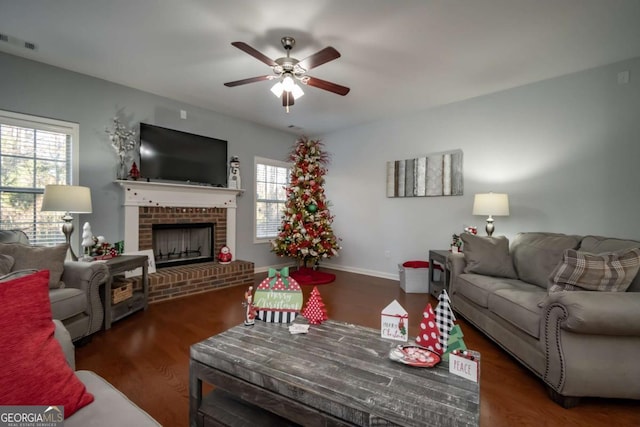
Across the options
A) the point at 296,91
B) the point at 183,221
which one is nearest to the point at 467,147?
the point at 296,91

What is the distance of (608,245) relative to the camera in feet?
7.34

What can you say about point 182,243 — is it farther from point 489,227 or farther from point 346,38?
point 489,227

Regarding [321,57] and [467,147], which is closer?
[321,57]

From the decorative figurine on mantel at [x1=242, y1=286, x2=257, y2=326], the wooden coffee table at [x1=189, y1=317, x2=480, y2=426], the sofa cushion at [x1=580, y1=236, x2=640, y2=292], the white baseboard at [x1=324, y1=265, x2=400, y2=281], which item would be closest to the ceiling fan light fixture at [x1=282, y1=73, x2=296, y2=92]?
the decorative figurine on mantel at [x1=242, y1=286, x2=257, y2=326]

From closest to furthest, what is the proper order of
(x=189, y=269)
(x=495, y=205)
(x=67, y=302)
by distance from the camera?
(x=67, y=302) < (x=495, y=205) < (x=189, y=269)

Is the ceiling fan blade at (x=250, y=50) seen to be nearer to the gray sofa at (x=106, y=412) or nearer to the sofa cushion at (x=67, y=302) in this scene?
the gray sofa at (x=106, y=412)

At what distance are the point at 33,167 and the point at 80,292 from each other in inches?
71.1

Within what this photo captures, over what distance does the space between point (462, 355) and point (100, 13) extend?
135 inches

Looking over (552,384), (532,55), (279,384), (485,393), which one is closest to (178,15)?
(279,384)

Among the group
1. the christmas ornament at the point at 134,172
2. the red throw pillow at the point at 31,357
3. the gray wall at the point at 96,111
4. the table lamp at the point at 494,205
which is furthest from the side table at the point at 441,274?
the christmas ornament at the point at 134,172

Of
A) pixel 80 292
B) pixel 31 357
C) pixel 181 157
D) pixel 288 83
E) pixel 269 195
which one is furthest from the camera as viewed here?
pixel 269 195

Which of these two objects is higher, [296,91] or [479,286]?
[296,91]

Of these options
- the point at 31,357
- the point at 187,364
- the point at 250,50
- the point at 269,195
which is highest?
the point at 250,50

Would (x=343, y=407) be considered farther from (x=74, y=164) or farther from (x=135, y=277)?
(x=74, y=164)
